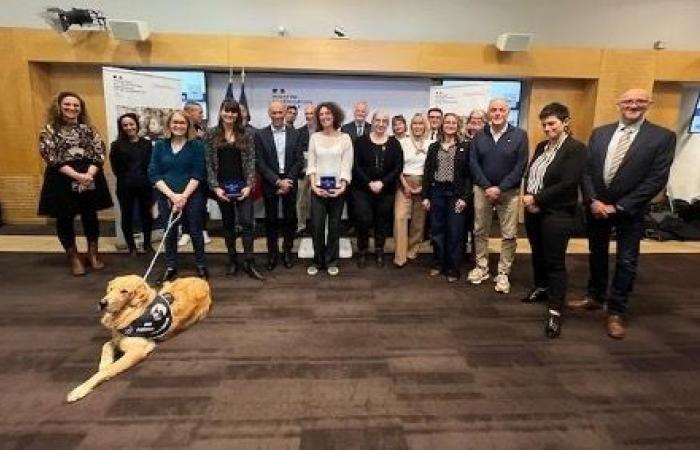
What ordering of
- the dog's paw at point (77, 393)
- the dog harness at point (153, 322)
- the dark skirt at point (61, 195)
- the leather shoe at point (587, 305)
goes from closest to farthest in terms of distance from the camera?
the dog's paw at point (77, 393) → the dog harness at point (153, 322) → the leather shoe at point (587, 305) → the dark skirt at point (61, 195)

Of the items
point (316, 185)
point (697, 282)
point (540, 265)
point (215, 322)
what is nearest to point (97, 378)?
point (215, 322)

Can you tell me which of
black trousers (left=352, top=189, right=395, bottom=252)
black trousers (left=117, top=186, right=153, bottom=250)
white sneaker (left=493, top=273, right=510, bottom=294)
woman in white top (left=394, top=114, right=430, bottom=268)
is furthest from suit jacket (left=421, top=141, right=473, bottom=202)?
black trousers (left=117, top=186, right=153, bottom=250)

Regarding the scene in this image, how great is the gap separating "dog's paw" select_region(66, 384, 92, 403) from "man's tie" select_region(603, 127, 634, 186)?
326cm

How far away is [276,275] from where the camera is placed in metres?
3.96

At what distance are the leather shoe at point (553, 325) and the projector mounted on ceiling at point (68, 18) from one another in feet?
19.1

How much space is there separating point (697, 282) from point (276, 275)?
3733 millimetres

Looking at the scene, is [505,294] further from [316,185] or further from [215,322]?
[215,322]

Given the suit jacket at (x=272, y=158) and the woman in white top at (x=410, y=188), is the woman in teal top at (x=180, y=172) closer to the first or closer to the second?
the suit jacket at (x=272, y=158)

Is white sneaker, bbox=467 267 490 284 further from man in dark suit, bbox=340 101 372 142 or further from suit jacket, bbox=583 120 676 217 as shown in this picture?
man in dark suit, bbox=340 101 372 142

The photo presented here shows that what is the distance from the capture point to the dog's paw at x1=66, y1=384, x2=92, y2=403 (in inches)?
86.4

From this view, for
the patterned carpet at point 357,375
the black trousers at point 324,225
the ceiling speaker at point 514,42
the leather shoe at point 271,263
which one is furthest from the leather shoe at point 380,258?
the ceiling speaker at point 514,42

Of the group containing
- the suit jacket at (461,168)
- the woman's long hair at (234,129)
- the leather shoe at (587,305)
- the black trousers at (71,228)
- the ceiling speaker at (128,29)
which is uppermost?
the ceiling speaker at (128,29)

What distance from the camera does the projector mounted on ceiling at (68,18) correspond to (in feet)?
17.2

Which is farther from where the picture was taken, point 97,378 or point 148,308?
point 148,308
